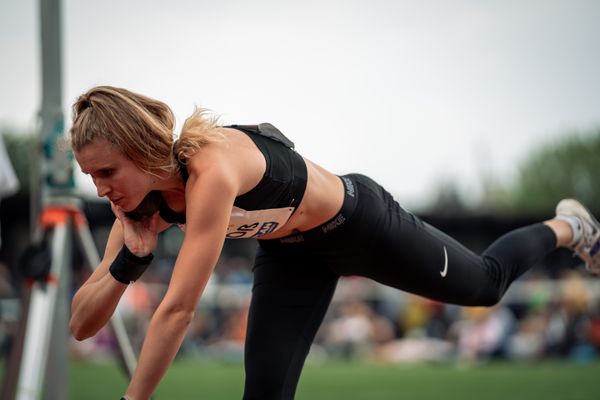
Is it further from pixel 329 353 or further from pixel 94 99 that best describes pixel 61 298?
pixel 329 353

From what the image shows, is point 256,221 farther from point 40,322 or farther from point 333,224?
point 40,322

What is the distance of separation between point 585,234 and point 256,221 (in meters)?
2.15

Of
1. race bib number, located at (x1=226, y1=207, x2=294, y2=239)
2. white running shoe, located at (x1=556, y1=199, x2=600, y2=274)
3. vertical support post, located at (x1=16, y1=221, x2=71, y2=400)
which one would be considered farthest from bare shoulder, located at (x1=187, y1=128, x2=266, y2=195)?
white running shoe, located at (x1=556, y1=199, x2=600, y2=274)

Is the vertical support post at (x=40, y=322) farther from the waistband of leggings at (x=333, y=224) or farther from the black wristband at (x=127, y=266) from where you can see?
the waistband of leggings at (x=333, y=224)

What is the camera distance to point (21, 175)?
4212cm

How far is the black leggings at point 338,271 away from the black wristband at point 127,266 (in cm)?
76

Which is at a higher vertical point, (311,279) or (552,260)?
(311,279)

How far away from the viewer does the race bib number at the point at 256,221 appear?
3362 mm

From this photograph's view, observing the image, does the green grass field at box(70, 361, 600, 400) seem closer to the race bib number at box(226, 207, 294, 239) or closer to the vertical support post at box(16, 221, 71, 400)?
the vertical support post at box(16, 221, 71, 400)

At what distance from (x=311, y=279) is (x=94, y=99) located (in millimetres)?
1416

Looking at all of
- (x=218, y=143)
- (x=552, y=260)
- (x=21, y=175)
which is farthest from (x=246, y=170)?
(x=21, y=175)

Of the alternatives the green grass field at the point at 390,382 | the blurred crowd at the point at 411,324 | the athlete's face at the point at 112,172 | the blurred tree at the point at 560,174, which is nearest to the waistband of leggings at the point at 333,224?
the athlete's face at the point at 112,172

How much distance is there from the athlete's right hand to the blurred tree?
58.0m

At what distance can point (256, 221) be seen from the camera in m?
3.46
